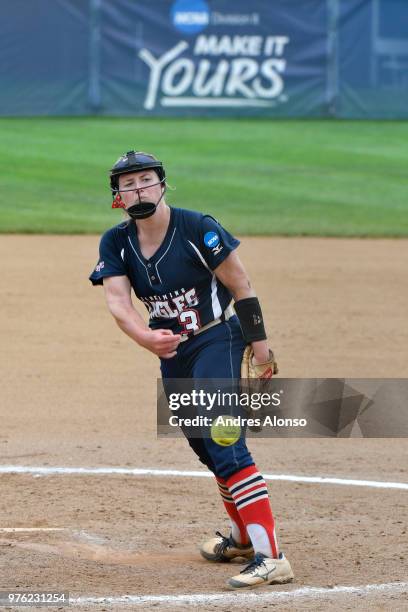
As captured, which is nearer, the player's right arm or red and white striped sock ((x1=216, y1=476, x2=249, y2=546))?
the player's right arm

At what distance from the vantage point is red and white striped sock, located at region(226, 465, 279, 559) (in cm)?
499

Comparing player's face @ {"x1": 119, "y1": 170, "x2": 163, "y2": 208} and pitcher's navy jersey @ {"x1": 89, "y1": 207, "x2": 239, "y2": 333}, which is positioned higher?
player's face @ {"x1": 119, "y1": 170, "x2": 163, "y2": 208}

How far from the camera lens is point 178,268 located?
16.8ft

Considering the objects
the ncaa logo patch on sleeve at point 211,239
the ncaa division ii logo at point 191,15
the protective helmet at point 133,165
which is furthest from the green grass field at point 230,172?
the ncaa logo patch on sleeve at point 211,239

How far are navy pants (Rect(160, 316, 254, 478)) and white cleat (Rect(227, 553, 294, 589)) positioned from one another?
1.29 ft

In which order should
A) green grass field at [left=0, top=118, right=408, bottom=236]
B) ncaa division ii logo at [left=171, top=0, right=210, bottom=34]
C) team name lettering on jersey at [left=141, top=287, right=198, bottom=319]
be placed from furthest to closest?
ncaa division ii logo at [left=171, top=0, right=210, bottom=34] < green grass field at [left=0, top=118, right=408, bottom=236] < team name lettering on jersey at [left=141, top=287, right=198, bottom=319]

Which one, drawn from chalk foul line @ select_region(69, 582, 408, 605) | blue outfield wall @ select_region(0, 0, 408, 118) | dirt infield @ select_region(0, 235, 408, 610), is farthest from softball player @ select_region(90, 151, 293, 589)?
blue outfield wall @ select_region(0, 0, 408, 118)

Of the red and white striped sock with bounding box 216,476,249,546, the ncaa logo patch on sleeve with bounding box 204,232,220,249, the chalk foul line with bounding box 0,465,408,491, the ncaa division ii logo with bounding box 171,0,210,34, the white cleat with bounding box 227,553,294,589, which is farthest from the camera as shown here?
the ncaa division ii logo with bounding box 171,0,210,34

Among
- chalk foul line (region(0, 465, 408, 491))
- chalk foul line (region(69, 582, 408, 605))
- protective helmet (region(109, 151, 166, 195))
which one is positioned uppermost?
protective helmet (region(109, 151, 166, 195))

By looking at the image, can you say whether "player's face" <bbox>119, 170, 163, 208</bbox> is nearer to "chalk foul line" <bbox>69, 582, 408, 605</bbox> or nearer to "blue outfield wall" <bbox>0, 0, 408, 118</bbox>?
"chalk foul line" <bbox>69, 582, 408, 605</bbox>

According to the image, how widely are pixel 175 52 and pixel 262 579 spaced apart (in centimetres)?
1922

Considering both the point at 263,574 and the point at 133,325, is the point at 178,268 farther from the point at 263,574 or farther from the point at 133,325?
the point at 263,574

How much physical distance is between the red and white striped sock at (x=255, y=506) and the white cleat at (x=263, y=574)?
0.04m

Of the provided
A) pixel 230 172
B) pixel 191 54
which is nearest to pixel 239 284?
pixel 230 172
